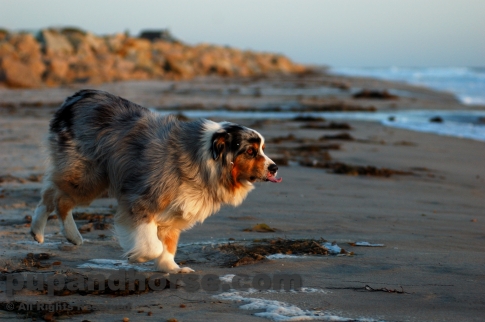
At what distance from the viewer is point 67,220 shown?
19.4 feet

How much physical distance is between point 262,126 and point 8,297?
11901 millimetres

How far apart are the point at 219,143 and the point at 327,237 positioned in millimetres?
1696

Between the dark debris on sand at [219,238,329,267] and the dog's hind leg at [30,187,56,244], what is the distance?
Result: 67.4 inches

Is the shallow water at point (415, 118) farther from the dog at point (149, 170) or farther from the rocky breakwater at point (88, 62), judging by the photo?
the rocky breakwater at point (88, 62)

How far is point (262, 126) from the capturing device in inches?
627

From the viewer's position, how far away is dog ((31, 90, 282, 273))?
529 cm

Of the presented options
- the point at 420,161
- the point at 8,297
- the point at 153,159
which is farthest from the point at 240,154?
the point at 420,161

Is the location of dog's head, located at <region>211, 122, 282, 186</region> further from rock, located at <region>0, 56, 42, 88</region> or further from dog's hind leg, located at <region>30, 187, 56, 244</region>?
rock, located at <region>0, 56, 42, 88</region>

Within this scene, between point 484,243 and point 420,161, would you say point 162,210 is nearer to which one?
point 484,243

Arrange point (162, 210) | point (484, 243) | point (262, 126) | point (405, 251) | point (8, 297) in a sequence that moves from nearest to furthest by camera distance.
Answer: point (8, 297)
point (162, 210)
point (405, 251)
point (484, 243)
point (262, 126)

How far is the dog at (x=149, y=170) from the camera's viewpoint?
529 cm

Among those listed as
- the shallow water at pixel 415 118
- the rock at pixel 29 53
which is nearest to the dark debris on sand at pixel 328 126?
the shallow water at pixel 415 118

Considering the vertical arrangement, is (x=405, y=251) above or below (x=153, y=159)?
below

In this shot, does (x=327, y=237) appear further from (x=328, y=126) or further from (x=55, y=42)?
(x=55, y=42)
